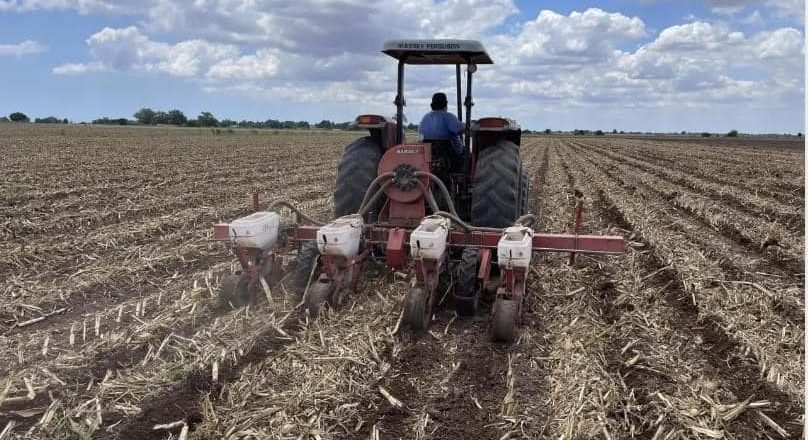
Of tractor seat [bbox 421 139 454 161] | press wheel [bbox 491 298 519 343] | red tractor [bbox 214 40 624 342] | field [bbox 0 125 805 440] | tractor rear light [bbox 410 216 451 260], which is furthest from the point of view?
tractor seat [bbox 421 139 454 161]

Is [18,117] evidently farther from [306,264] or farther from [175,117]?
[306,264]

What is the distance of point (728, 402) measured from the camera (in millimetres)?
3629

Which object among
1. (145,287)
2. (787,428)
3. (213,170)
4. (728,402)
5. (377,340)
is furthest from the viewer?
(213,170)

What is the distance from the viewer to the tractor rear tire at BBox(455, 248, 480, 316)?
494cm

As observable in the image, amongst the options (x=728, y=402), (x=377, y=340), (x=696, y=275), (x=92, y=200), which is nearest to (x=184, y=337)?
(x=377, y=340)

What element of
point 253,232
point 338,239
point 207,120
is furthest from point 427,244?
→ point 207,120

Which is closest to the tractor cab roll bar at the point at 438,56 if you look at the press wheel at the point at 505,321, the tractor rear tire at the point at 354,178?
the tractor rear tire at the point at 354,178

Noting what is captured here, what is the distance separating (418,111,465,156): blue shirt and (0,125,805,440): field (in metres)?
1.38

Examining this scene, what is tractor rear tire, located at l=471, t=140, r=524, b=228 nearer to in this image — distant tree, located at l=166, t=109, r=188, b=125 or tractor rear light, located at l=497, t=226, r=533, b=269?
tractor rear light, located at l=497, t=226, r=533, b=269

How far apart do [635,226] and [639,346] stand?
16.2ft

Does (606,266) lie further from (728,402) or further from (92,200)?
(92,200)

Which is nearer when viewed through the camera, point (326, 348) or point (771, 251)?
point (326, 348)

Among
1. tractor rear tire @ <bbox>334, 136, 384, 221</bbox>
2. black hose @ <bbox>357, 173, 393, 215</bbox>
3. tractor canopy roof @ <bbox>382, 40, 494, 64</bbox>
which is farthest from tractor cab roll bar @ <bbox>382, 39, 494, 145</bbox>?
black hose @ <bbox>357, 173, 393, 215</bbox>

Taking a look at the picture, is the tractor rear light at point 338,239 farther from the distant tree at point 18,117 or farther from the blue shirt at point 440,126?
the distant tree at point 18,117
